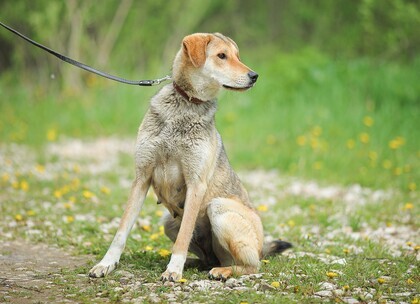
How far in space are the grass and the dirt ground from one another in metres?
0.16

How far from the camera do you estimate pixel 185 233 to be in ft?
15.1

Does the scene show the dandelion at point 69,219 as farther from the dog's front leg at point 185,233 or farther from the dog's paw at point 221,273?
the dog's paw at point 221,273

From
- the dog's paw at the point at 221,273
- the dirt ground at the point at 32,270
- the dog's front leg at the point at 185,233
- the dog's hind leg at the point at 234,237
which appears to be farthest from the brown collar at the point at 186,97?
the dirt ground at the point at 32,270

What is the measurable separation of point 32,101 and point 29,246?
8917mm

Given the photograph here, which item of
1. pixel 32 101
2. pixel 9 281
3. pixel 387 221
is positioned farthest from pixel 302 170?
pixel 32 101

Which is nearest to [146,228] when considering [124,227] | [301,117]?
[124,227]

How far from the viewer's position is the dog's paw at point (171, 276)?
176 inches

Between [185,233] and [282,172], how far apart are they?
5369 mm

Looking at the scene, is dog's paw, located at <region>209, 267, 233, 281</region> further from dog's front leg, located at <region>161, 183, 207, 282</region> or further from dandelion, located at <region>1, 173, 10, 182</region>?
dandelion, located at <region>1, 173, 10, 182</region>

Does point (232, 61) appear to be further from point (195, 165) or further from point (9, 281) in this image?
point (9, 281)

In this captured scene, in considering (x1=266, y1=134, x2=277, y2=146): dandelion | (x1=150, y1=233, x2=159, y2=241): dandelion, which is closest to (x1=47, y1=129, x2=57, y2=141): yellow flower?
(x1=266, y1=134, x2=277, y2=146): dandelion

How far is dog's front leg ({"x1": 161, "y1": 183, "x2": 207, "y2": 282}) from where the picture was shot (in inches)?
178

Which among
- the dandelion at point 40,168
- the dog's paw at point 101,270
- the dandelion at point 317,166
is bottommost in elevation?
the dog's paw at point 101,270

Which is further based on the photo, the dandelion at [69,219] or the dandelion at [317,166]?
the dandelion at [317,166]
